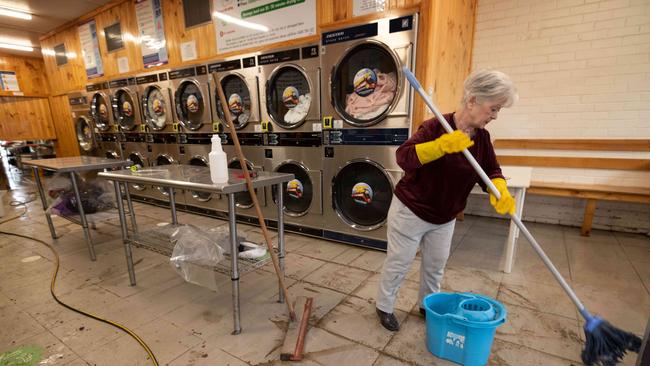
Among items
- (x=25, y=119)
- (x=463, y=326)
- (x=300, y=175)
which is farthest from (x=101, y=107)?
(x=463, y=326)

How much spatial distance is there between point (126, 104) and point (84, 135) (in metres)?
2.16

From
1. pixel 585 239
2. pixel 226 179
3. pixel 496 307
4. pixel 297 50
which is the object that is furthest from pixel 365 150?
pixel 585 239

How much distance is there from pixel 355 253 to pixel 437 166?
65.7 inches

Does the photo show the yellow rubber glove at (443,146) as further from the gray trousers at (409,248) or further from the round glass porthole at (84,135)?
the round glass porthole at (84,135)

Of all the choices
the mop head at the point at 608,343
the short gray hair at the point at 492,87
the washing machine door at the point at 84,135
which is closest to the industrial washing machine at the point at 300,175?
the short gray hair at the point at 492,87

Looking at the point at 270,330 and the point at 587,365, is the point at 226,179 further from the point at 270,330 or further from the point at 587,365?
the point at 587,365

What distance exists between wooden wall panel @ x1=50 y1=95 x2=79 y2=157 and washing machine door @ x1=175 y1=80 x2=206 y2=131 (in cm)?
383

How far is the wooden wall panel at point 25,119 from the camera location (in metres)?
7.20

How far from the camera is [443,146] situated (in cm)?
128

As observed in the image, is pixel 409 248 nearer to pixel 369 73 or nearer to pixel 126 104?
pixel 369 73

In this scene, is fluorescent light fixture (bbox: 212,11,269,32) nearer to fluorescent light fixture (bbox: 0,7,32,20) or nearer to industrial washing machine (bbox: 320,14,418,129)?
industrial washing machine (bbox: 320,14,418,129)

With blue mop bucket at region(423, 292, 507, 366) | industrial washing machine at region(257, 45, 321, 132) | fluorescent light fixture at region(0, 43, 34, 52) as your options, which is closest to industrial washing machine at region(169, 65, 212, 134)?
industrial washing machine at region(257, 45, 321, 132)

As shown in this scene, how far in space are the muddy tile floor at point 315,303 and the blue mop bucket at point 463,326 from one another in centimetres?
12

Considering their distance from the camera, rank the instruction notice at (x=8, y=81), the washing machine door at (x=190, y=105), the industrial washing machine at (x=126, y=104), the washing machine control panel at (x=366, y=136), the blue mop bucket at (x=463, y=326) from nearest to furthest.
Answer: the blue mop bucket at (x=463, y=326) < the washing machine control panel at (x=366, y=136) < the washing machine door at (x=190, y=105) < the industrial washing machine at (x=126, y=104) < the instruction notice at (x=8, y=81)
